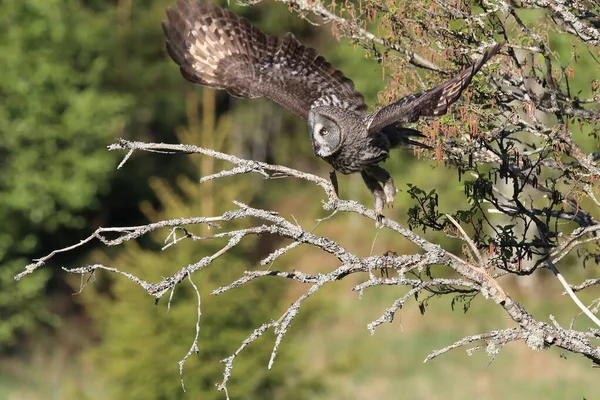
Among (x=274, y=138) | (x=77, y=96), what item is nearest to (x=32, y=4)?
(x=77, y=96)

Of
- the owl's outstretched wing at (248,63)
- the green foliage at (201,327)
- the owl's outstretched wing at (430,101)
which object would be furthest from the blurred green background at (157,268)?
the owl's outstretched wing at (430,101)

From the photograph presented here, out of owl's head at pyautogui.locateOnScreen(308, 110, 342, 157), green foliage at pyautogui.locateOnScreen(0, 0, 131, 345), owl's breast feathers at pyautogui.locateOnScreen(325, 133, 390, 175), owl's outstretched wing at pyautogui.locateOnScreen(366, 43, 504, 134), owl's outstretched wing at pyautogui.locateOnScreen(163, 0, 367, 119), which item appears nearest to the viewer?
owl's outstretched wing at pyautogui.locateOnScreen(366, 43, 504, 134)

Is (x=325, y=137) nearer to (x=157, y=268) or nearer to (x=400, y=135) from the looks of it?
(x=400, y=135)

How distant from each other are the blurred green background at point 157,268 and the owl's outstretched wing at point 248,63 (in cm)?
183

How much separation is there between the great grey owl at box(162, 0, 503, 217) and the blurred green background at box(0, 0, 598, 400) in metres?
1.83

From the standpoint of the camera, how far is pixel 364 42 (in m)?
6.15

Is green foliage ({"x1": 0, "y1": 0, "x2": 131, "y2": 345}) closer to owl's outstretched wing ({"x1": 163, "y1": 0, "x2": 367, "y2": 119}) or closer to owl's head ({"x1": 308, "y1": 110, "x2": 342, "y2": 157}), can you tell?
owl's outstretched wing ({"x1": 163, "y1": 0, "x2": 367, "y2": 119})

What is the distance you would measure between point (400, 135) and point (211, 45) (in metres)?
1.98

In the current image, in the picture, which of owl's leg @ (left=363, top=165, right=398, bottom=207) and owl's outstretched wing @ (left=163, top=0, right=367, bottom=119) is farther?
owl's outstretched wing @ (left=163, top=0, right=367, bottom=119)

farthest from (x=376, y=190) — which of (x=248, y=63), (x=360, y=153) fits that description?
(x=248, y=63)

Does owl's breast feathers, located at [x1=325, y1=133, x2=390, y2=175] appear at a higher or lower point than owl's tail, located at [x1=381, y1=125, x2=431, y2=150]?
lower

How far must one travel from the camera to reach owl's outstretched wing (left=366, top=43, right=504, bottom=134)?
516 cm

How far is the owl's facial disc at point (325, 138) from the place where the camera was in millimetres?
6969

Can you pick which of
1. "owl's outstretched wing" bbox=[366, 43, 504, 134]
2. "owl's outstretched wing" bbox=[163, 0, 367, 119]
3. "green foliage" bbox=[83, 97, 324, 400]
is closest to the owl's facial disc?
"owl's outstretched wing" bbox=[163, 0, 367, 119]
